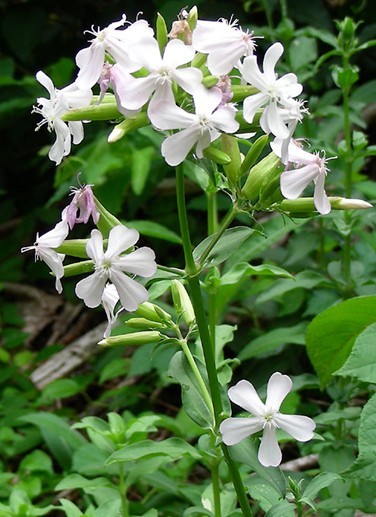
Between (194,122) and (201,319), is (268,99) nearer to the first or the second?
(194,122)

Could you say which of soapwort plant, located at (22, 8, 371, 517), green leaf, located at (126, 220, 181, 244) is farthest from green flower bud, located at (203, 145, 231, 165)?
green leaf, located at (126, 220, 181, 244)

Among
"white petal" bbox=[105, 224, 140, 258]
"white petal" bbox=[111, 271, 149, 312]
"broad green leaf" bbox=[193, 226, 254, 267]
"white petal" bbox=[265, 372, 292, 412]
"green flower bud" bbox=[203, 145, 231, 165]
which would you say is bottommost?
"white petal" bbox=[265, 372, 292, 412]

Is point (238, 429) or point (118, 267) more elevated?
point (118, 267)

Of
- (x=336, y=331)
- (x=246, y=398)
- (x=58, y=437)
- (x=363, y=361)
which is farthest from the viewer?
(x=58, y=437)

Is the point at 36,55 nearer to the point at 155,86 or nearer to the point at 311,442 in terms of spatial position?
the point at 311,442

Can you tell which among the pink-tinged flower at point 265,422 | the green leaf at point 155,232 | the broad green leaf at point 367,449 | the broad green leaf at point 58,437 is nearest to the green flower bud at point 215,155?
the pink-tinged flower at point 265,422

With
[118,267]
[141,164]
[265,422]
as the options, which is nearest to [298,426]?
[265,422]

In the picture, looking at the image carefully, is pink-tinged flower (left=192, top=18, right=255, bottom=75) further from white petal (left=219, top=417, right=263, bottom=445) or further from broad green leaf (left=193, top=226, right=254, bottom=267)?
white petal (left=219, top=417, right=263, bottom=445)
